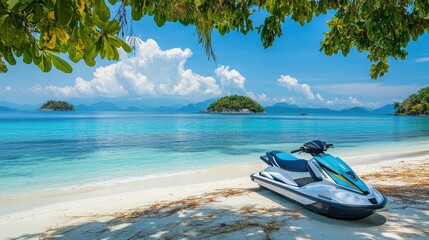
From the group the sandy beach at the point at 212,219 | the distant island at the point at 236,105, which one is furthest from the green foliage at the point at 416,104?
the sandy beach at the point at 212,219

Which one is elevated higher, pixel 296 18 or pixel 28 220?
pixel 296 18

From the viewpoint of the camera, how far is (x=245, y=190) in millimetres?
6914

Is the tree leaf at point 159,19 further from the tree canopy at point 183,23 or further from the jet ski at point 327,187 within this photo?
the jet ski at point 327,187

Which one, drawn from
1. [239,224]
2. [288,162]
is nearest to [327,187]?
[288,162]

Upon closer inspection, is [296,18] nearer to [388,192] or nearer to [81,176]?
[388,192]

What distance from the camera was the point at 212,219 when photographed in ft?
16.0

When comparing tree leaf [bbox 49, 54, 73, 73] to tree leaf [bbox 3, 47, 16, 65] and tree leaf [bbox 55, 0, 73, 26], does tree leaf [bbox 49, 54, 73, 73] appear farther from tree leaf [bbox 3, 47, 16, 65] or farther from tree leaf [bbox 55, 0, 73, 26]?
tree leaf [bbox 55, 0, 73, 26]

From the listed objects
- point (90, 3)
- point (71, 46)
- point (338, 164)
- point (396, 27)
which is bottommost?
point (338, 164)

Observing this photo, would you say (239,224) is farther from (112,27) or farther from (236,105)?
(236,105)

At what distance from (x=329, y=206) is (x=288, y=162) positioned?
1283 millimetres

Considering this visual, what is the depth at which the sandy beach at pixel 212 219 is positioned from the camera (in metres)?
4.21

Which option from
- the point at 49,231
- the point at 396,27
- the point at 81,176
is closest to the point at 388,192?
the point at 396,27

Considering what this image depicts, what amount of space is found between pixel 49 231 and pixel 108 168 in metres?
9.20

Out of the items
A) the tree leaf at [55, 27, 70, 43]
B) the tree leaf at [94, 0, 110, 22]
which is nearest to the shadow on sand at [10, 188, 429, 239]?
the tree leaf at [55, 27, 70, 43]
